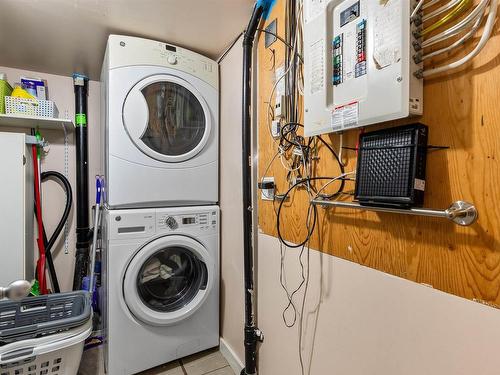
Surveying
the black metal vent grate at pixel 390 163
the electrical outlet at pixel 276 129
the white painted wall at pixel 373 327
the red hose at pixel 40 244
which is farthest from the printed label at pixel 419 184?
the red hose at pixel 40 244

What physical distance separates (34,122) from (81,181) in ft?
1.76

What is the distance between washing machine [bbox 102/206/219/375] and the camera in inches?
62.3

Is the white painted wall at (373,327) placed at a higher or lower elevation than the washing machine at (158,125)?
lower

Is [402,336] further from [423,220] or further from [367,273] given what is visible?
[423,220]

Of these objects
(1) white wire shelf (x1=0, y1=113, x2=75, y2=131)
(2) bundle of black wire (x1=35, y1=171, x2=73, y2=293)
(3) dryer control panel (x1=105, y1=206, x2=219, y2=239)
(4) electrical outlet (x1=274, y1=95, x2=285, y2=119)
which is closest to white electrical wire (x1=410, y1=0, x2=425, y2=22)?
(4) electrical outlet (x1=274, y1=95, x2=285, y2=119)

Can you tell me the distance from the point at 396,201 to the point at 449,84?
0.35m

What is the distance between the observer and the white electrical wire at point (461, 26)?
2.01 ft

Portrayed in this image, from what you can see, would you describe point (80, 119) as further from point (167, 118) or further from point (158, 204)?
point (158, 204)

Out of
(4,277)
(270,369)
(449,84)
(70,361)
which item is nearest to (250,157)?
(449,84)

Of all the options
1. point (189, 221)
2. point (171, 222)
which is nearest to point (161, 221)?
point (171, 222)

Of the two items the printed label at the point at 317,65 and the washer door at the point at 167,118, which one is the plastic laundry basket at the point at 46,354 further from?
the printed label at the point at 317,65

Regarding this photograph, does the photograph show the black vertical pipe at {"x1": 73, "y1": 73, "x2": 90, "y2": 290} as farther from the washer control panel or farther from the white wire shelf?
the washer control panel

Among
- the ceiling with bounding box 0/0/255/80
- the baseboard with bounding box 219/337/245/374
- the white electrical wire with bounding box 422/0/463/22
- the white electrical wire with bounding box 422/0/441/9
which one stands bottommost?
the baseboard with bounding box 219/337/245/374

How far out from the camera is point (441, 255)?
727 millimetres
